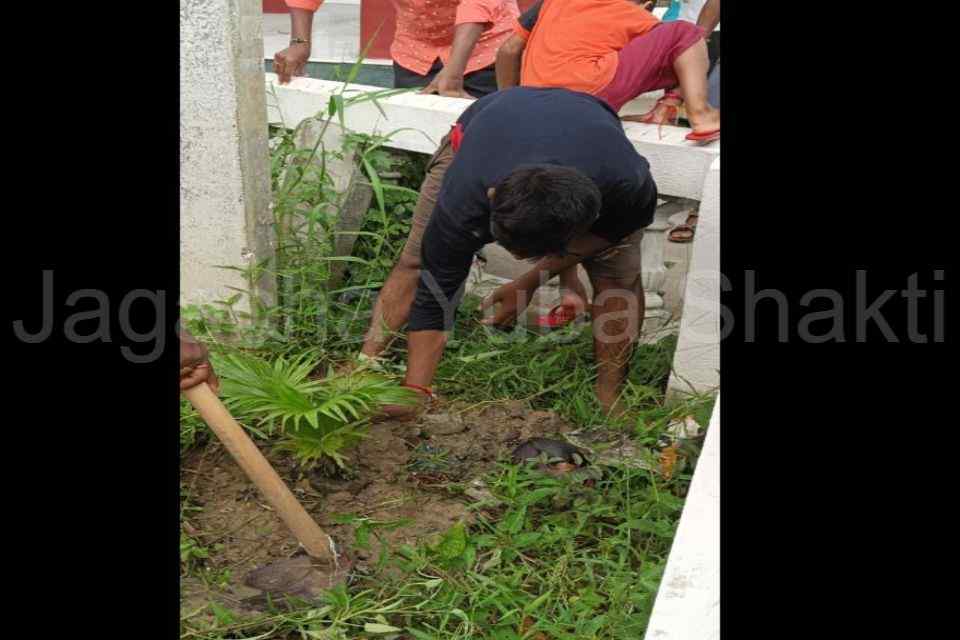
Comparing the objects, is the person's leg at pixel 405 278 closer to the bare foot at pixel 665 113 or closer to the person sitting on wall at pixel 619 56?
the person sitting on wall at pixel 619 56

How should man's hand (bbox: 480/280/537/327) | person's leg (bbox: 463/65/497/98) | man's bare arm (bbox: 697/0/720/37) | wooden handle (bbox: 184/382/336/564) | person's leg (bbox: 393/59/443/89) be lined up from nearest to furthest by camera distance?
wooden handle (bbox: 184/382/336/564)
man's hand (bbox: 480/280/537/327)
man's bare arm (bbox: 697/0/720/37)
person's leg (bbox: 463/65/497/98)
person's leg (bbox: 393/59/443/89)

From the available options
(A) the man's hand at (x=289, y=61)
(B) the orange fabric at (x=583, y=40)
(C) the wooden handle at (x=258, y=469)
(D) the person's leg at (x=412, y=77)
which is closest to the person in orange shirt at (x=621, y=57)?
(B) the orange fabric at (x=583, y=40)

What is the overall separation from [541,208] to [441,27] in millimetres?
2179

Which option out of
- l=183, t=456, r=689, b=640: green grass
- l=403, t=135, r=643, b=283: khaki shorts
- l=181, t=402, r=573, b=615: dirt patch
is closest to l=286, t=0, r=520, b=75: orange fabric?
l=403, t=135, r=643, b=283: khaki shorts

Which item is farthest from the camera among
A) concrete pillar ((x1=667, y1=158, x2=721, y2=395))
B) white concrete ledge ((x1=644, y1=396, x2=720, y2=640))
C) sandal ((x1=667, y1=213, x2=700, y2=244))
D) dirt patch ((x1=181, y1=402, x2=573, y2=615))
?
sandal ((x1=667, y1=213, x2=700, y2=244))

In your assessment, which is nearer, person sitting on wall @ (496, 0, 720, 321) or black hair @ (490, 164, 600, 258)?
black hair @ (490, 164, 600, 258)

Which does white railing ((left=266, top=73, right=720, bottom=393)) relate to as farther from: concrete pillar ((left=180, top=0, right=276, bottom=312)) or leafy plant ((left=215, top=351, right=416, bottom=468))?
leafy plant ((left=215, top=351, right=416, bottom=468))

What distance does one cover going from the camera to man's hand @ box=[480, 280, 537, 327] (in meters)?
4.56

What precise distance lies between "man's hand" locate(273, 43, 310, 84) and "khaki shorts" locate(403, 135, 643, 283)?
1.08 metres

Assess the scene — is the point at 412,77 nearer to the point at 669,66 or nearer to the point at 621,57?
the point at 621,57
